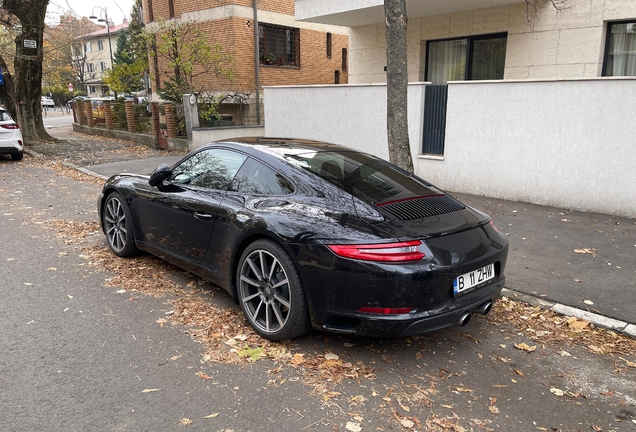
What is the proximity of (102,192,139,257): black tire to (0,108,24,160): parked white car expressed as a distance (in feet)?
34.8

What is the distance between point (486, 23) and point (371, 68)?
3595 mm

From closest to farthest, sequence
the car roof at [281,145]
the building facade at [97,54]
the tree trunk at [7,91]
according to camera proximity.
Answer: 1. the car roof at [281,145]
2. the tree trunk at [7,91]
3. the building facade at [97,54]

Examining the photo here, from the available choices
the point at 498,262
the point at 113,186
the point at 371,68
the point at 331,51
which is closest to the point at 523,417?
the point at 498,262

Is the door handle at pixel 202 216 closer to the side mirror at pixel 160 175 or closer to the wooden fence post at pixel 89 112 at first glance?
the side mirror at pixel 160 175

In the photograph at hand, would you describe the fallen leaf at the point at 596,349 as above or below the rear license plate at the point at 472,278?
below

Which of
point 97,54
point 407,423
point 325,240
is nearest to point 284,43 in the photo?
point 325,240

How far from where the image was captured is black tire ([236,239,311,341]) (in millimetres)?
3428

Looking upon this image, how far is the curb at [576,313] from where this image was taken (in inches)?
158

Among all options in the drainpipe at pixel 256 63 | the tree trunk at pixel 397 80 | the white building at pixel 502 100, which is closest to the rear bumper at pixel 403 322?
the tree trunk at pixel 397 80

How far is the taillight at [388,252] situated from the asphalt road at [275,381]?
83 cm

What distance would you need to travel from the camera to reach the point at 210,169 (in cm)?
455

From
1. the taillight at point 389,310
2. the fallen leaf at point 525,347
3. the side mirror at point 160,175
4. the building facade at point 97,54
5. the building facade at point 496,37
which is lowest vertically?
the fallen leaf at point 525,347

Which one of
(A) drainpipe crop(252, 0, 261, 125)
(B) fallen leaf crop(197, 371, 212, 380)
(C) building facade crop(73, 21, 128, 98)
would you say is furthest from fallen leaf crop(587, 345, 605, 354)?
(C) building facade crop(73, 21, 128, 98)

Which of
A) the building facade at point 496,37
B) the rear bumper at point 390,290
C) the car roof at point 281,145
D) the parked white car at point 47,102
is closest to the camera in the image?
the rear bumper at point 390,290
